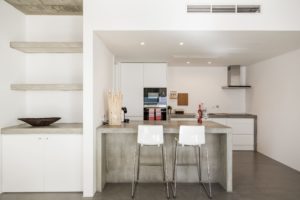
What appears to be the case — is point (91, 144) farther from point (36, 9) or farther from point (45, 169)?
point (36, 9)

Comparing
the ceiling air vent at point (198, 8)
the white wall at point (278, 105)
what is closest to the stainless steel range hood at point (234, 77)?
the white wall at point (278, 105)

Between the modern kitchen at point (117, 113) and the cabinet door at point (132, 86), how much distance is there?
43.3 inches

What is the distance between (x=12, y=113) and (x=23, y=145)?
0.62 m

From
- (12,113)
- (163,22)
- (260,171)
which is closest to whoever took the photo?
(163,22)

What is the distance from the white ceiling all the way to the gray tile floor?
239cm

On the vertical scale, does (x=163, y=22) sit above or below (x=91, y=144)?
above

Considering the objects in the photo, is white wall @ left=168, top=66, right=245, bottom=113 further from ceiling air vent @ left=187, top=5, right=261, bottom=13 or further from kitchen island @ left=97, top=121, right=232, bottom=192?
ceiling air vent @ left=187, top=5, right=261, bottom=13

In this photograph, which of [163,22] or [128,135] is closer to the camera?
[163,22]

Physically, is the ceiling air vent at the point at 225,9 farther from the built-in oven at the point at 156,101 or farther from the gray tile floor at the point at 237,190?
the built-in oven at the point at 156,101

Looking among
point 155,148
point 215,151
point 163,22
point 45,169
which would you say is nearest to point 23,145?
point 45,169

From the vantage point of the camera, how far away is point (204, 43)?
3.94m

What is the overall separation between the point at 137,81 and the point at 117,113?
237 centimetres

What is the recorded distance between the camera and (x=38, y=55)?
12.9 ft

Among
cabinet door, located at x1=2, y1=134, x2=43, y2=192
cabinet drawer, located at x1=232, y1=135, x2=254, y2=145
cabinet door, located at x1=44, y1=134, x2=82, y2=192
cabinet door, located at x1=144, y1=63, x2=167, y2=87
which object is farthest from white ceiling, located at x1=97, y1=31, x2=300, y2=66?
cabinet drawer, located at x1=232, y1=135, x2=254, y2=145
